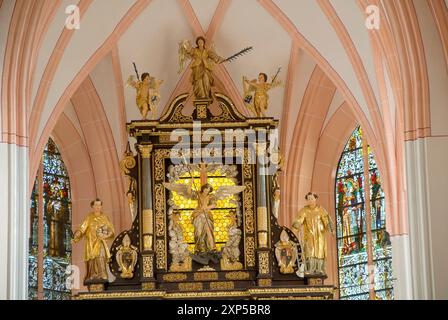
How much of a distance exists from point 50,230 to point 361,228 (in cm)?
587

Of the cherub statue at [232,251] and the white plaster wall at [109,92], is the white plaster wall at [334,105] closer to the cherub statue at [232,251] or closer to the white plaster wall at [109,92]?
the white plaster wall at [109,92]

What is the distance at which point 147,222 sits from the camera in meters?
22.3

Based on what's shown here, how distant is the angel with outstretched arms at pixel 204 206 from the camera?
22.3 meters

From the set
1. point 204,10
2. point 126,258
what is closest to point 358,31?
point 204,10

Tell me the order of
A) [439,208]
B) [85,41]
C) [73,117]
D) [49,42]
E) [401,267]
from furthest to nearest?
[73,117] → [85,41] → [49,42] → [401,267] → [439,208]

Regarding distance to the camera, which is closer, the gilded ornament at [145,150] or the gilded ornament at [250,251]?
the gilded ornament at [250,251]

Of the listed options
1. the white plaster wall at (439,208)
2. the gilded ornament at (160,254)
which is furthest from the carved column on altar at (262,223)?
the white plaster wall at (439,208)

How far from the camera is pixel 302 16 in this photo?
82.8 feet

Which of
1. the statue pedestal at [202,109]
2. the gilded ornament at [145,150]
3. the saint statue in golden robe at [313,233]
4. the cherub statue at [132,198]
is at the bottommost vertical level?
the saint statue in golden robe at [313,233]

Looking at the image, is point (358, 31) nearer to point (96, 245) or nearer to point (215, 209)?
point (215, 209)

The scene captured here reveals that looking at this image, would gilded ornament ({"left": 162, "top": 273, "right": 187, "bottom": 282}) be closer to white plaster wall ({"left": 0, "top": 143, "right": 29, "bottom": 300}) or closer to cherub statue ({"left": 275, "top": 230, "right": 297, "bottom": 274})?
cherub statue ({"left": 275, "top": 230, "right": 297, "bottom": 274})

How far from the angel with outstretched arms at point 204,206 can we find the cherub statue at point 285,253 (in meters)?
1.03
